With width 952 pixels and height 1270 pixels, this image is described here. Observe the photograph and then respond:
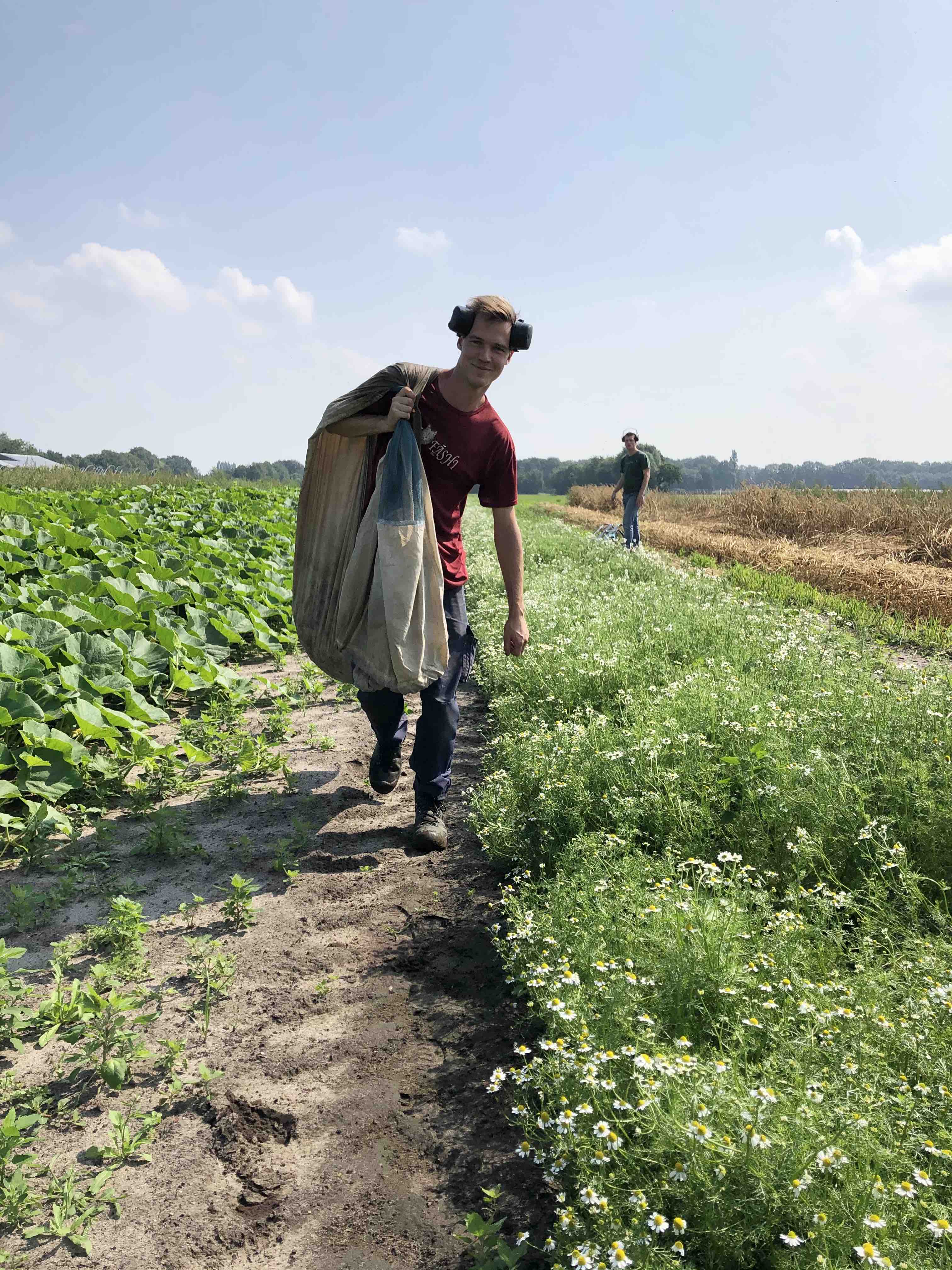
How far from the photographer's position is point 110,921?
121 inches

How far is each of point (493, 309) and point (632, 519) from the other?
1239cm

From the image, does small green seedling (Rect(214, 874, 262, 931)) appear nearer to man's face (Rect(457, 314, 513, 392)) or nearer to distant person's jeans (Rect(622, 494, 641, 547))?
man's face (Rect(457, 314, 513, 392))

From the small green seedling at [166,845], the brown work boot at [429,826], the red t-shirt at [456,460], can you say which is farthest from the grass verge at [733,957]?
the small green seedling at [166,845]

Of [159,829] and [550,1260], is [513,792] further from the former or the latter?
[550,1260]

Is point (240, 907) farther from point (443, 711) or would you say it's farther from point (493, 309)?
point (493, 309)

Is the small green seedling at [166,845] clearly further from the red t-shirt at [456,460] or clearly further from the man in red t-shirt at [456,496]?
the red t-shirt at [456,460]

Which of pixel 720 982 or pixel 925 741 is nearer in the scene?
pixel 720 982

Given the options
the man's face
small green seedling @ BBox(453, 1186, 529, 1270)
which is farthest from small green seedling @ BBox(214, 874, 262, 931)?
the man's face

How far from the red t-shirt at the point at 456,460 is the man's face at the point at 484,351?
20 cm

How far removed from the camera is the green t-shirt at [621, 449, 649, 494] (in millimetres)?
15172

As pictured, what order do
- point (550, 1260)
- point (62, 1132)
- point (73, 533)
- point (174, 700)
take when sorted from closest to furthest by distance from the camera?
1. point (550, 1260)
2. point (62, 1132)
3. point (174, 700)
4. point (73, 533)

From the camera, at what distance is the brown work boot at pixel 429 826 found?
3973mm

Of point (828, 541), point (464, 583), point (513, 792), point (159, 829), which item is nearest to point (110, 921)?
point (159, 829)

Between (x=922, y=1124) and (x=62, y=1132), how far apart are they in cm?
224
